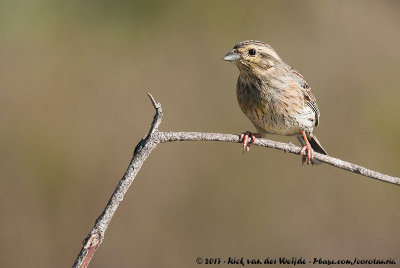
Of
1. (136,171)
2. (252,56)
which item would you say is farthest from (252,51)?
(136,171)

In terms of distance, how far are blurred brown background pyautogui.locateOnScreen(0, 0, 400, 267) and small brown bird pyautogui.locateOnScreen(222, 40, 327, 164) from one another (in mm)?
1485

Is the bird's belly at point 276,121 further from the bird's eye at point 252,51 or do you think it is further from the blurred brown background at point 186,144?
the blurred brown background at point 186,144

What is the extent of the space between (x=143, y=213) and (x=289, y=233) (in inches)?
68.2

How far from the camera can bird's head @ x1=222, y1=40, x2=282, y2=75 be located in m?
5.46

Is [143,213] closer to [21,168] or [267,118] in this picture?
[21,168]

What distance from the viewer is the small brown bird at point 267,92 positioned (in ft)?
18.2

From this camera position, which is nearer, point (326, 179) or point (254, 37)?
point (326, 179)

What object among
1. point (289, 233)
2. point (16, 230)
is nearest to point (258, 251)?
point (289, 233)

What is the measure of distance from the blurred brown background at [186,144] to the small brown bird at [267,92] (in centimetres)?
148

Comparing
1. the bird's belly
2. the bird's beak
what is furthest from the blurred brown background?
the bird's beak

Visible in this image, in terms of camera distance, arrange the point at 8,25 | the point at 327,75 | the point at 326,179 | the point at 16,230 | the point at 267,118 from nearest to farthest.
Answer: the point at 267,118
the point at 16,230
the point at 326,179
the point at 327,75
the point at 8,25

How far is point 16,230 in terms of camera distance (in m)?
7.31

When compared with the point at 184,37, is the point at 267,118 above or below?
below
